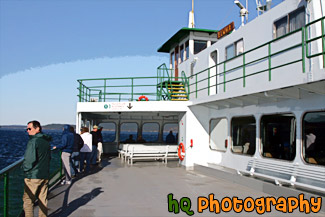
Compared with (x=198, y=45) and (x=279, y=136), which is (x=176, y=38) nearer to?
(x=198, y=45)

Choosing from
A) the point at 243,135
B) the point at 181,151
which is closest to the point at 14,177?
the point at 243,135

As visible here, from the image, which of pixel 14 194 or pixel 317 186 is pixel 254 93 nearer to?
pixel 317 186

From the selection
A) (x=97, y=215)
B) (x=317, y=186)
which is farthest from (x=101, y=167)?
(x=317, y=186)

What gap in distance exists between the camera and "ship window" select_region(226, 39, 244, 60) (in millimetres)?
11133

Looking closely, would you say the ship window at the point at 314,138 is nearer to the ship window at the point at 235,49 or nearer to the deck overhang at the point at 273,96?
the deck overhang at the point at 273,96

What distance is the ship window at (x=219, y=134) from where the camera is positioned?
1245 centimetres

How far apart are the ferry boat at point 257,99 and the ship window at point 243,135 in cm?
2

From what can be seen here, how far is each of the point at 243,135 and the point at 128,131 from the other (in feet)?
31.4

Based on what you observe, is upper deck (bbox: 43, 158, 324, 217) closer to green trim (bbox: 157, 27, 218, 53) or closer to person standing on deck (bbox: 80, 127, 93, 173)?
person standing on deck (bbox: 80, 127, 93, 173)

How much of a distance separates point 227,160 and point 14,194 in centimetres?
757

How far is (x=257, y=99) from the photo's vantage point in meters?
9.92

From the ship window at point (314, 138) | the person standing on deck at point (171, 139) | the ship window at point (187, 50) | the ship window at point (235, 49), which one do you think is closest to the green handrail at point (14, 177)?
the ship window at point (314, 138)

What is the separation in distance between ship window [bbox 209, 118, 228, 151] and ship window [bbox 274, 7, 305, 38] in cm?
436

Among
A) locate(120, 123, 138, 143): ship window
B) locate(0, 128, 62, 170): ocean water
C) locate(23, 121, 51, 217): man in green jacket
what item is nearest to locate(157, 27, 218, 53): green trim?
locate(120, 123, 138, 143): ship window
